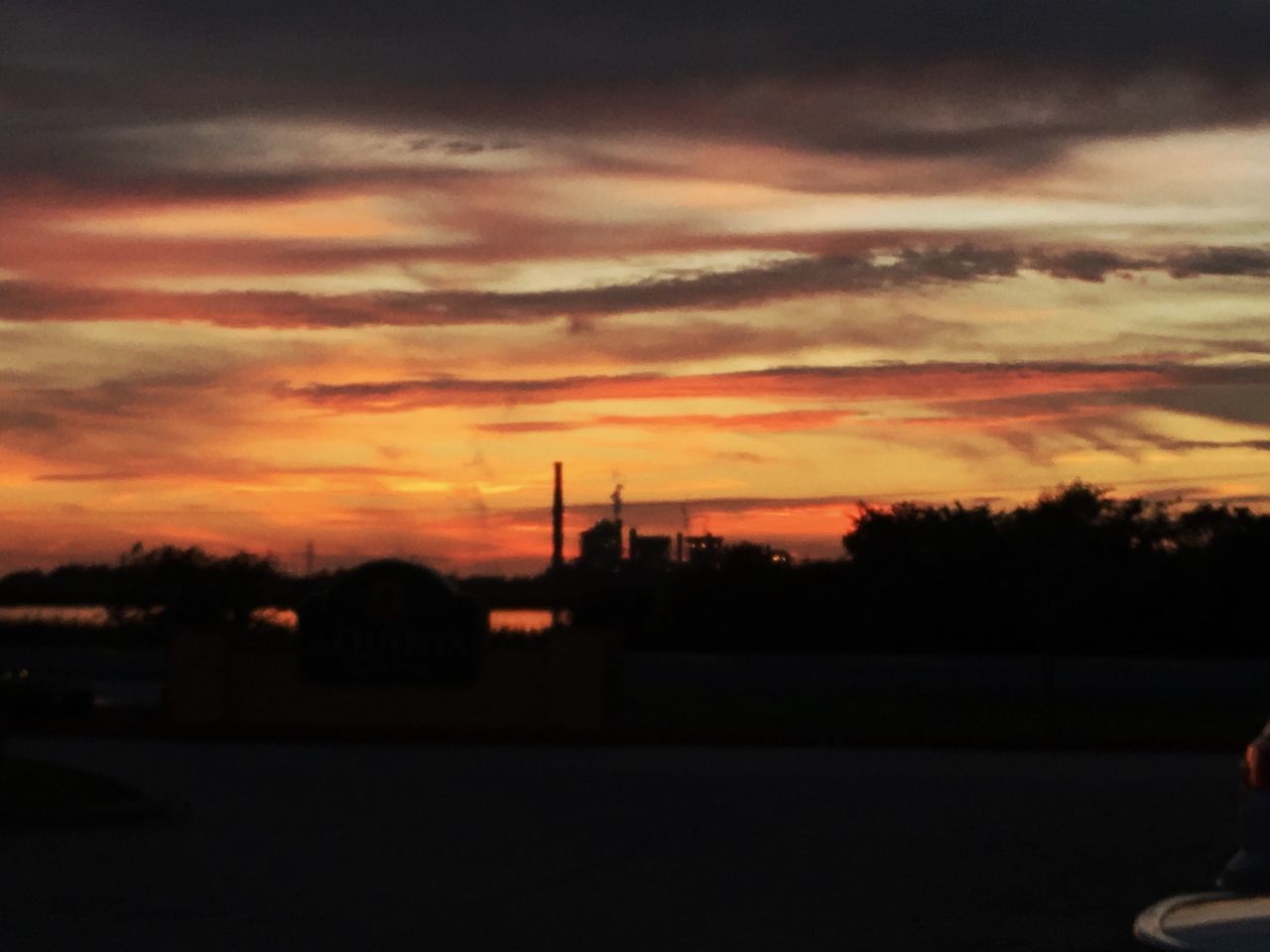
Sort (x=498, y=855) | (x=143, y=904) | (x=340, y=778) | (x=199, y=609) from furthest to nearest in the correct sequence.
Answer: (x=199, y=609)
(x=340, y=778)
(x=498, y=855)
(x=143, y=904)

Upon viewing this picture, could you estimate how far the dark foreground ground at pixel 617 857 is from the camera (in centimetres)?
1133

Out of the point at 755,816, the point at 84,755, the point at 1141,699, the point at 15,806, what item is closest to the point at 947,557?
the point at 1141,699

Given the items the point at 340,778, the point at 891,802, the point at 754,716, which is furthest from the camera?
the point at 754,716

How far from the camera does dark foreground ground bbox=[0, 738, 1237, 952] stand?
1133cm

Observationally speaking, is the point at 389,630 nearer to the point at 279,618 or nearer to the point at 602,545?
the point at 279,618

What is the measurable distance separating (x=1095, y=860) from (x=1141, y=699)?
2513cm

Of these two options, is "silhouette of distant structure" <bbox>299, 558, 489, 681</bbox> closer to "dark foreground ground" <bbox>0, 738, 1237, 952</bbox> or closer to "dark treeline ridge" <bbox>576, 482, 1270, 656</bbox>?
"dark foreground ground" <bbox>0, 738, 1237, 952</bbox>

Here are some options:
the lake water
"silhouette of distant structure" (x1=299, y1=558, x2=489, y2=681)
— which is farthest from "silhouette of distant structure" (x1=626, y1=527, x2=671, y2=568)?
"silhouette of distant structure" (x1=299, y1=558, x2=489, y2=681)

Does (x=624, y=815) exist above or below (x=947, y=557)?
below

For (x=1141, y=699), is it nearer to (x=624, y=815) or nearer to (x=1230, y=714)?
(x=1230, y=714)

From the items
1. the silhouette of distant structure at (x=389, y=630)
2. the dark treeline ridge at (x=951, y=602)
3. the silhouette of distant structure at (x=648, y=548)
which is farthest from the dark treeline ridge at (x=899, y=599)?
the silhouette of distant structure at (x=648, y=548)

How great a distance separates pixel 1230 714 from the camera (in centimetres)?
3756

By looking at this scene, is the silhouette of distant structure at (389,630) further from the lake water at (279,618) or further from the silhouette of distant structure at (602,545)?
the silhouette of distant structure at (602,545)

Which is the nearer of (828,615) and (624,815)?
(624,815)
